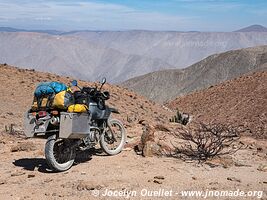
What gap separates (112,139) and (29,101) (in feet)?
28.3

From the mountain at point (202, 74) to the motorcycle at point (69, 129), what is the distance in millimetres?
79011

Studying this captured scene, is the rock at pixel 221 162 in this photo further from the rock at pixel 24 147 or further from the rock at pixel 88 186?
the rock at pixel 24 147

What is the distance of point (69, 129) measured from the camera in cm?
659

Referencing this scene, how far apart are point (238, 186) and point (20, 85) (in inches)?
510

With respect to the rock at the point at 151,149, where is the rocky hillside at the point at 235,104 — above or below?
below

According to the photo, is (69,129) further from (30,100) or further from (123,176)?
(30,100)

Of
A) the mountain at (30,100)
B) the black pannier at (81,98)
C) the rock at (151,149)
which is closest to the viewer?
the black pannier at (81,98)

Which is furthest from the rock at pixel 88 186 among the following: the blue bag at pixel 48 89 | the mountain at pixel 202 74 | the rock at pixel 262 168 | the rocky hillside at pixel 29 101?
the mountain at pixel 202 74

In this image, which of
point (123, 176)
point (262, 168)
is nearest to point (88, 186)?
point (123, 176)

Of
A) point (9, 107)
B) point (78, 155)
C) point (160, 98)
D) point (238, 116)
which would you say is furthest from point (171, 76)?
point (78, 155)

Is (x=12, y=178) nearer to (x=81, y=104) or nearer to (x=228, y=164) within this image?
(x=81, y=104)

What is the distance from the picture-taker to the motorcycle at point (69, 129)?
655 cm

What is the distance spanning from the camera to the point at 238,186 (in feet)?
18.7

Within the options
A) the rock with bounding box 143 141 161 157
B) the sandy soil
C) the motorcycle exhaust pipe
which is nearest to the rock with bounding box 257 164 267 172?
the sandy soil
